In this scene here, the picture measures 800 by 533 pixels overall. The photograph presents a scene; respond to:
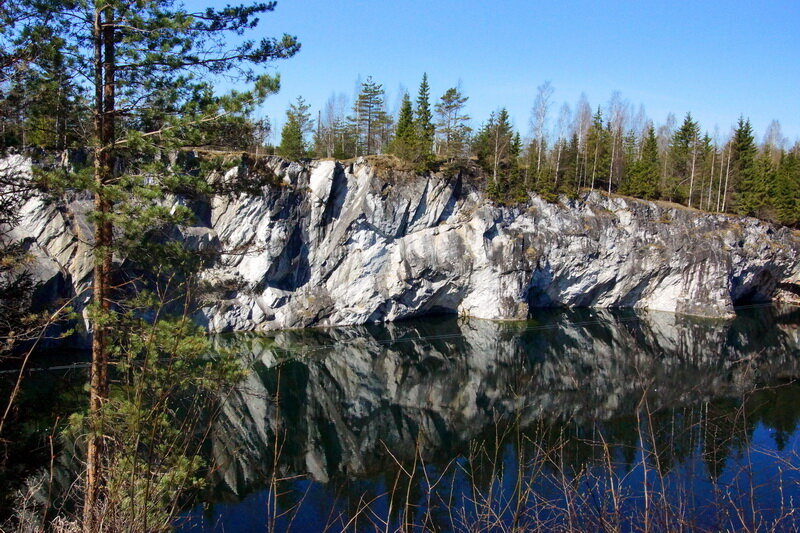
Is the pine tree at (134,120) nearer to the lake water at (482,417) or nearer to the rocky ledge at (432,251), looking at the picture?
the lake water at (482,417)

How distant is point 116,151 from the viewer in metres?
5.97

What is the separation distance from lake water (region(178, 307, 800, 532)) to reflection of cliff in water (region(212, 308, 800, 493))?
0.08 meters

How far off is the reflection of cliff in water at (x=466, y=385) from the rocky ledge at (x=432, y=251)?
1805 mm

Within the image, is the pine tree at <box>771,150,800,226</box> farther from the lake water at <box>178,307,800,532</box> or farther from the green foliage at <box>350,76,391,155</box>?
the green foliage at <box>350,76,391,155</box>

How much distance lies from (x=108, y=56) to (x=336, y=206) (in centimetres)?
2055

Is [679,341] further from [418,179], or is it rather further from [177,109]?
[177,109]

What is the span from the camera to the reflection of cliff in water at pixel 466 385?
12.7 meters

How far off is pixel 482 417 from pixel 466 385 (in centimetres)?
298

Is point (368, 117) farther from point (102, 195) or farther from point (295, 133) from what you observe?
point (102, 195)

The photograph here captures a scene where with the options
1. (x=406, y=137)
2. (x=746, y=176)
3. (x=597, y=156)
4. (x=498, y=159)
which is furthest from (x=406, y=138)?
(x=746, y=176)

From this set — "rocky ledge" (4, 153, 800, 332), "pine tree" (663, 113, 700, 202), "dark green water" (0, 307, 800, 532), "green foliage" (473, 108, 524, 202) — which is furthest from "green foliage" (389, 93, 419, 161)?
"pine tree" (663, 113, 700, 202)

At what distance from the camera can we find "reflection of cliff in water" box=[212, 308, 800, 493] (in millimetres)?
12664

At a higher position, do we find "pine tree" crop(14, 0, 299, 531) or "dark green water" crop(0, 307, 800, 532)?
"pine tree" crop(14, 0, 299, 531)

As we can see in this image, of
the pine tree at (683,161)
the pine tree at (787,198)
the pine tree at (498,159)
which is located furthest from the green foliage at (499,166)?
the pine tree at (787,198)
